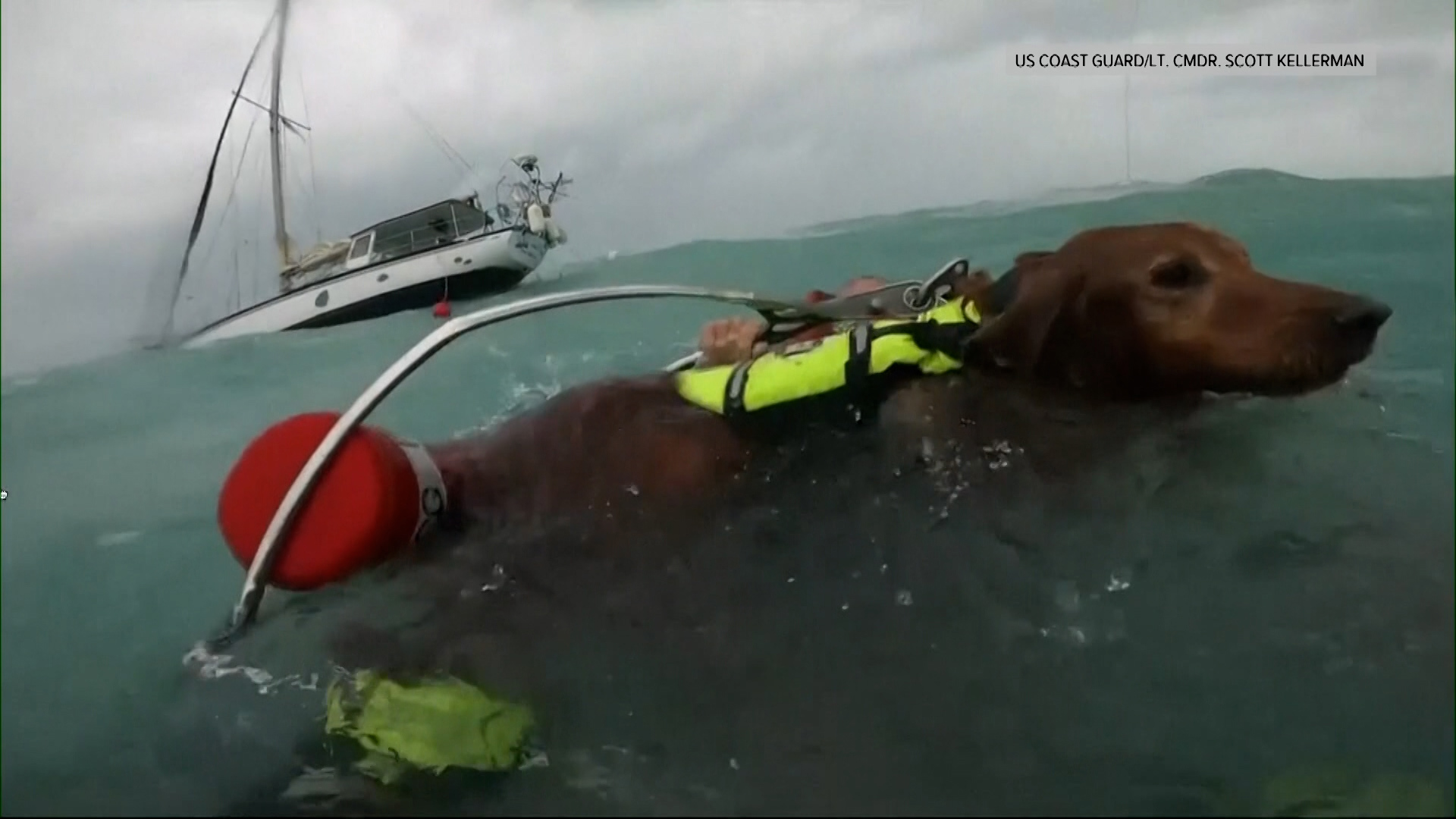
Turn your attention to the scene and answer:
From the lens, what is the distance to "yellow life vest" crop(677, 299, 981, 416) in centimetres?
96

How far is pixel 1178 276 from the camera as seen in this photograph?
36.9 inches

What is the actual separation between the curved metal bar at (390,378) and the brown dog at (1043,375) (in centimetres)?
8

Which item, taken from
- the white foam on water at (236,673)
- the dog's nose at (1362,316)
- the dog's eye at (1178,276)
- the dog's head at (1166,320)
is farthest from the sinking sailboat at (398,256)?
the dog's nose at (1362,316)

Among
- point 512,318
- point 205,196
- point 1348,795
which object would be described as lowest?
point 1348,795

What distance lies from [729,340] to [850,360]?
0.15 metres

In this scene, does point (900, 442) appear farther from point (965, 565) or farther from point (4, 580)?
Result: point (4, 580)

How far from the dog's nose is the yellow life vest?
0.27 metres

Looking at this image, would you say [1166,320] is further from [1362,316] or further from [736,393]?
[736,393]

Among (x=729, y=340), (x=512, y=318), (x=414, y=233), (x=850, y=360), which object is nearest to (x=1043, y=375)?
(x=850, y=360)

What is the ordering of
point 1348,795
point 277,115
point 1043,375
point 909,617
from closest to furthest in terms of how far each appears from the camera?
point 1348,795 → point 909,617 → point 1043,375 → point 277,115

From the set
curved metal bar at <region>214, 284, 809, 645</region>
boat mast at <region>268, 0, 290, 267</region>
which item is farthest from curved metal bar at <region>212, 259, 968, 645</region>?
boat mast at <region>268, 0, 290, 267</region>

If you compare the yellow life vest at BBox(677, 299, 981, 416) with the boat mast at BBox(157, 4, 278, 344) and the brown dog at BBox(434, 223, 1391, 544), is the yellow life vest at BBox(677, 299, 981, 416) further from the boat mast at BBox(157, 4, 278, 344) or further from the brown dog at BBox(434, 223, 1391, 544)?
the boat mast at BBox(157, 4, 278, 344)

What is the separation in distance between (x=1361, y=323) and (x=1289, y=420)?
0.28 feet

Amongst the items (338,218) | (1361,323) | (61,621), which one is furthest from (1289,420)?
(61,621)
